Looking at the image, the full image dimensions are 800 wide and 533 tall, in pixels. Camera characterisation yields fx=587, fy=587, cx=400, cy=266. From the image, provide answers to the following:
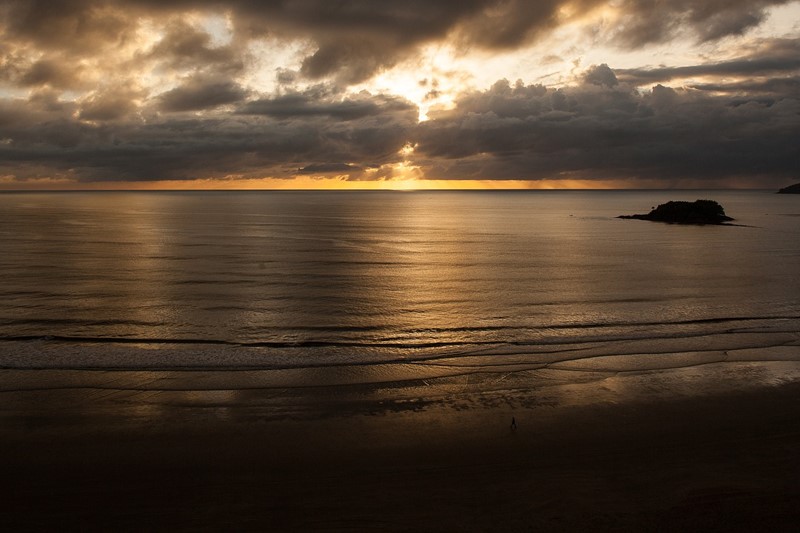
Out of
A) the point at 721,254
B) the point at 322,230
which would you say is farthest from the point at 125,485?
the point at 322,230

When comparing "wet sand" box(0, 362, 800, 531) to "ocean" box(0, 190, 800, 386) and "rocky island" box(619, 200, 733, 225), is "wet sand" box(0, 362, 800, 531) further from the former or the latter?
"rocky island" box(619, 200, 733, 225)

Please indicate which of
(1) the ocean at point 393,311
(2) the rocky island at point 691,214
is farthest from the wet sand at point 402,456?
(2) the rocky island at point 691,214

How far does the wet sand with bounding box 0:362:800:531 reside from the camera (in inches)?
324

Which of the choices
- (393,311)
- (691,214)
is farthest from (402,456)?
(691,214)

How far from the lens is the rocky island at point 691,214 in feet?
284

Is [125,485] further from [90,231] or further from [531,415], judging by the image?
[90,231]

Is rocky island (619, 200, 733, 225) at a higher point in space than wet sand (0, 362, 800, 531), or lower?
higher

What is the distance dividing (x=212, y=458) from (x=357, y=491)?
2.78 m

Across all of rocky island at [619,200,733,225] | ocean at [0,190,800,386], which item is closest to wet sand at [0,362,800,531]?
ocean at [0,190,800,386]

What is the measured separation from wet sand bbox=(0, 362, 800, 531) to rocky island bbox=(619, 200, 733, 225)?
3178 inches

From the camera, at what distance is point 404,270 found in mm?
36531

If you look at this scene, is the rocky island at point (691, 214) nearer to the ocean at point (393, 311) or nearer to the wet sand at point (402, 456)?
the ocean at point (393, 311)

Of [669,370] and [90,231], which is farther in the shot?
[90,231]

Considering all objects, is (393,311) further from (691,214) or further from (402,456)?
(691,214)
